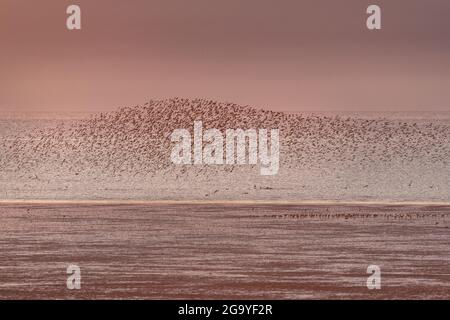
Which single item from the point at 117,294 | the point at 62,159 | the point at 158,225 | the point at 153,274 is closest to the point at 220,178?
the point at 158,225

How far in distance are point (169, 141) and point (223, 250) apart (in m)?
1.20

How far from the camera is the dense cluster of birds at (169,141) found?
519 centimetres

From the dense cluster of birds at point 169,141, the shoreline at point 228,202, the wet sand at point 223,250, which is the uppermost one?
the dense cluster of birds at point 169,141

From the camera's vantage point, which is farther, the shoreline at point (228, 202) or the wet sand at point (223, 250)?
the shoreline at point (228, 202)

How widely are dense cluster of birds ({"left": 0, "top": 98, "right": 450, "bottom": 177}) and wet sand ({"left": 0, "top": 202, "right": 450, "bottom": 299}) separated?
10.4 inches

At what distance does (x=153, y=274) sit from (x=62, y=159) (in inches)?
58.5

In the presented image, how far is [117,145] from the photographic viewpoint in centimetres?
544

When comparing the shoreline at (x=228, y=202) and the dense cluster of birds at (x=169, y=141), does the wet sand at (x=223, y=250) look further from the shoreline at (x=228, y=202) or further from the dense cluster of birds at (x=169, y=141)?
the dense cluster of birds at (x=169, y=141)

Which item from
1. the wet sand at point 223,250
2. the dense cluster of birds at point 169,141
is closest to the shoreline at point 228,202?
the wet sand at point 223,250

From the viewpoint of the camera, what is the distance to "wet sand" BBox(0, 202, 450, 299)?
376 cm

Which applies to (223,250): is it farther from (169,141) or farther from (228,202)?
(169,141)

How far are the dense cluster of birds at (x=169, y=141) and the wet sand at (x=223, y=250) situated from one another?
265mm

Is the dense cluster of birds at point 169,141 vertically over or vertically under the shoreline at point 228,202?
over
